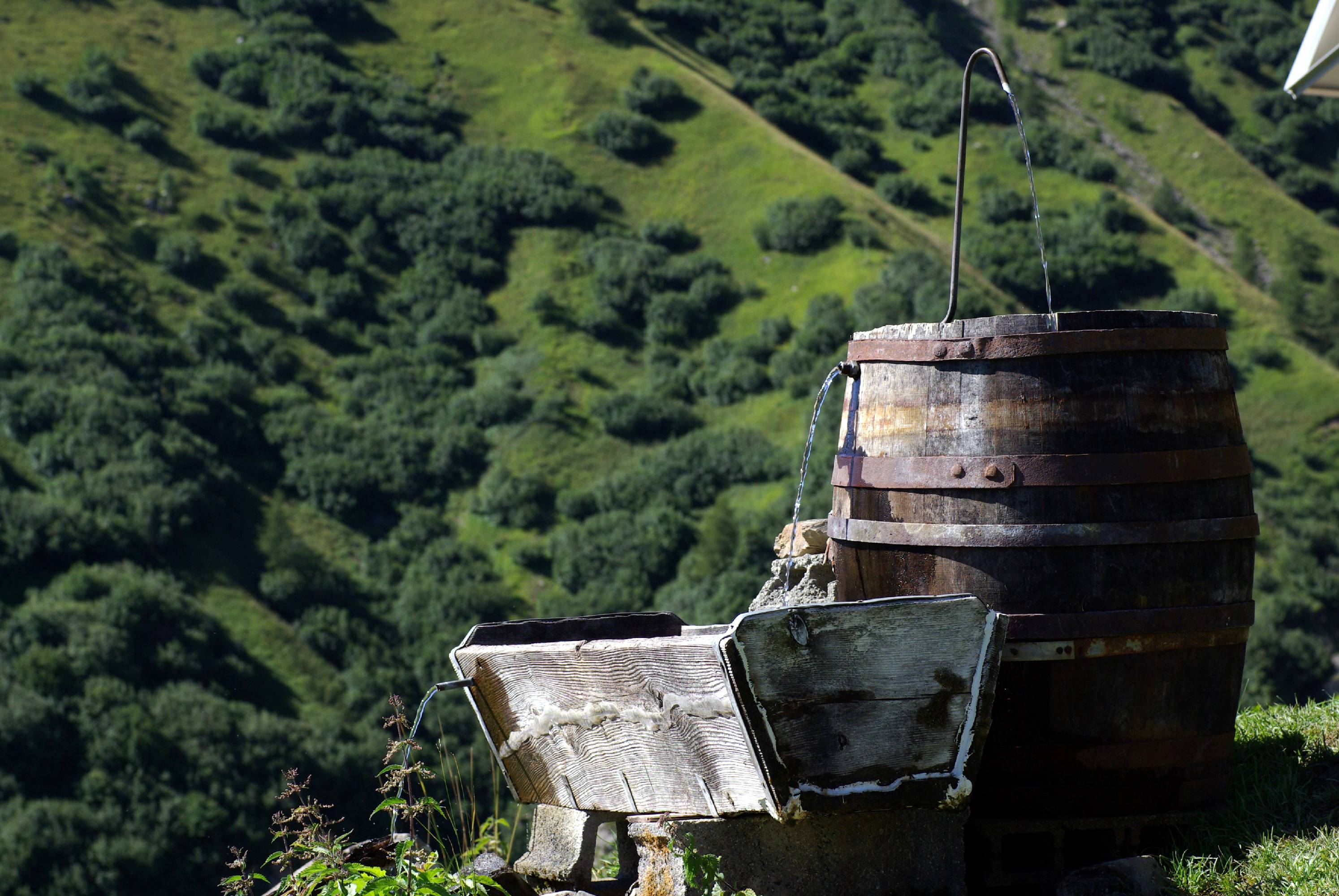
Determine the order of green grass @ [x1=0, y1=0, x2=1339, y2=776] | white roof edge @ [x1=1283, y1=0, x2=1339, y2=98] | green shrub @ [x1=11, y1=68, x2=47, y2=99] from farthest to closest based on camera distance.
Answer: green shrub @ [x1=11, y1=68, x2=47, y2=99] → green grass @ [x1=0, y1=0, x2=1339, y2=776] → white roof edge @ [x1=1283, y1=0, x2=1339, y2=98]

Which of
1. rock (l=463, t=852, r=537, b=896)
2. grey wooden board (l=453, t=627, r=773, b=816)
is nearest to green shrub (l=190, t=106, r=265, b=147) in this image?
grey wooden board (l=453, t=627, r=773, b=816)

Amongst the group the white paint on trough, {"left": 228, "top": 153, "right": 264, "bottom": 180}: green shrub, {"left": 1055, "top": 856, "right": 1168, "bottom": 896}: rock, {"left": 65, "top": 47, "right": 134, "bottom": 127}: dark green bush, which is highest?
the white paint on trough

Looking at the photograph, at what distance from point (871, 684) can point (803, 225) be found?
157 ft

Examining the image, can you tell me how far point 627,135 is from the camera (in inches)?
2223

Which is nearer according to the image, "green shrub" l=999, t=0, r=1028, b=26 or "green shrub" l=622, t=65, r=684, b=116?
"green shrub" l=622, t=65, r=684, b=116

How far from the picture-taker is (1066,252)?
53844 millimetres

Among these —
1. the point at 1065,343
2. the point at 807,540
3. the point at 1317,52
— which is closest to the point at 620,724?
the point at 1065,343

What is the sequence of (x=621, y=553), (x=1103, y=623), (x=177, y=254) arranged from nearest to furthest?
(x=1103, y=623) → (x=621, y=553) → (x=177, y=254)

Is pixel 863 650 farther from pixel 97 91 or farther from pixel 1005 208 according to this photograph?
pixel 1005 208

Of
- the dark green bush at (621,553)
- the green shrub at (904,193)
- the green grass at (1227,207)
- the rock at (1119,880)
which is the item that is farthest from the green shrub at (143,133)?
the rock at (1119,880)

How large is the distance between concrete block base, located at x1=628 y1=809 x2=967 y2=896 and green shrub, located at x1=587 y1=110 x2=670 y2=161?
5548cm

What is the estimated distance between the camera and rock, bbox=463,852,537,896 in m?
3.78

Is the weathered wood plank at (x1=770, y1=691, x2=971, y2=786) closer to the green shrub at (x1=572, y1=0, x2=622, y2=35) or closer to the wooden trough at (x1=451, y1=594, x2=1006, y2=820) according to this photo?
the wooden trough at (x1=451, y1=594, x2=1006, y2=820)

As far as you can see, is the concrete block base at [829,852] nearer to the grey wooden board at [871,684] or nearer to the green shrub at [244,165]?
the grey wooden board at [871,684]
